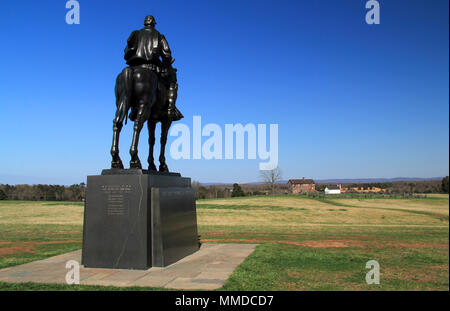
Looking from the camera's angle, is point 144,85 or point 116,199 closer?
point 116,199

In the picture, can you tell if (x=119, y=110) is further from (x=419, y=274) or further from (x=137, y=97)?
(x=419, y=274)

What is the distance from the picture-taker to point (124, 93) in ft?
27.1

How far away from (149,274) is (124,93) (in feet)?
14.0

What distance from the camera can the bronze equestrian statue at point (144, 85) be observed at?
27.1 feet

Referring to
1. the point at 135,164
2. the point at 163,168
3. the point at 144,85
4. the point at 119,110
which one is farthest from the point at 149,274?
the point at 144,85

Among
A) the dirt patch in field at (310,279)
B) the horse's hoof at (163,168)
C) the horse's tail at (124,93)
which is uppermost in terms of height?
the horse's tail at (124,93)

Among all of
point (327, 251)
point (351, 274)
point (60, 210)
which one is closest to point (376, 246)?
point (327, 251)

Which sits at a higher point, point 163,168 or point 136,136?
point 136,136

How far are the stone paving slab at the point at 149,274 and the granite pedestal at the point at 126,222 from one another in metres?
0.27

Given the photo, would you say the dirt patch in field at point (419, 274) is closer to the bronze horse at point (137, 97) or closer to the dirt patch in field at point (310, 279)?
the dirt patch in field at point (310, 279)

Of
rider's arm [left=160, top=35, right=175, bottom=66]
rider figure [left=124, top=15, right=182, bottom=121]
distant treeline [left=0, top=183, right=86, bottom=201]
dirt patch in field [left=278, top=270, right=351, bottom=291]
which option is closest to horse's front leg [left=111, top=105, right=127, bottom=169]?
rider figure [left=124, top=15, right=182, bottom=121]

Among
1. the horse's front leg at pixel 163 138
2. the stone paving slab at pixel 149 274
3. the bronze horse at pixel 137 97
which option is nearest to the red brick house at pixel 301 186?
the horse's front leg at pixel 163 138
